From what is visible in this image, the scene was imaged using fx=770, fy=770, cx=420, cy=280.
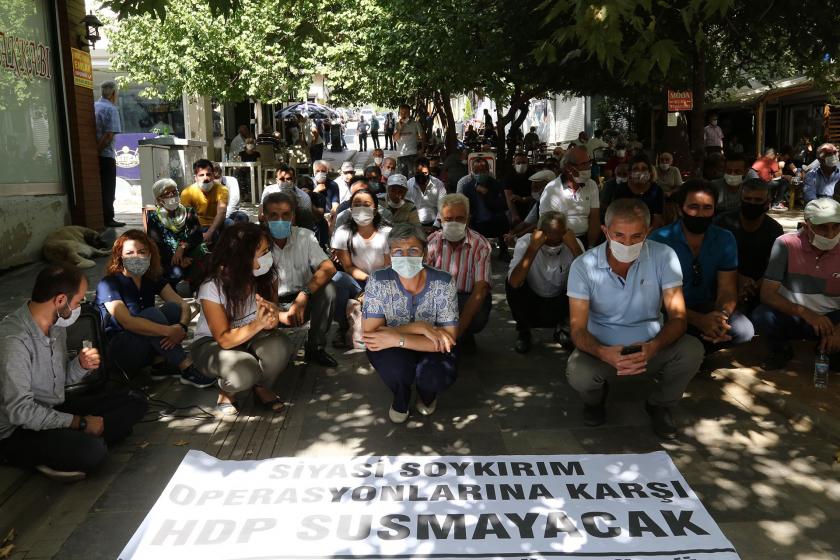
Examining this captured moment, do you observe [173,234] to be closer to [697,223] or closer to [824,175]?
[697,223]

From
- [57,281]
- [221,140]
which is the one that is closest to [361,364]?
[57,281]

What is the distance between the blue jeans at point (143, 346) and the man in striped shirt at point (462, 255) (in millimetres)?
2111

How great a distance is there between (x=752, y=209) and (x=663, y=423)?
8.38ft

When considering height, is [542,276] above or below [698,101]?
below

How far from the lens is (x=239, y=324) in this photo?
529cm

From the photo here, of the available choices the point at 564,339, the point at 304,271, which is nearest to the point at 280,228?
the point at 304,271

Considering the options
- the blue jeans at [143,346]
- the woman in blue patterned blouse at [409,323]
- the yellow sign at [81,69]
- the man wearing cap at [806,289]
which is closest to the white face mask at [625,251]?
the woman in blue patterned blouse at [409,323]

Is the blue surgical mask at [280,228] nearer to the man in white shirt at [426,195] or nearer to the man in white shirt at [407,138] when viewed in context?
the man in white shirt at [426,195]

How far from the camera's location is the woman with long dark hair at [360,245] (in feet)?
23.0

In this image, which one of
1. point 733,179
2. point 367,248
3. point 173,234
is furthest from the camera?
point 733,179

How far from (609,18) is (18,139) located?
925 cm

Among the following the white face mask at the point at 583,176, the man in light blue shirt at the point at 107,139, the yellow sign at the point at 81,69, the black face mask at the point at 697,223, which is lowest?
the black face mask at the point at 697,223

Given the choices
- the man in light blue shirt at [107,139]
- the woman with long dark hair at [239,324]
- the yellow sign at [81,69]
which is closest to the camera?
the woman with long dark hair at [239,324]

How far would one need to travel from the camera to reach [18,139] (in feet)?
35.0
